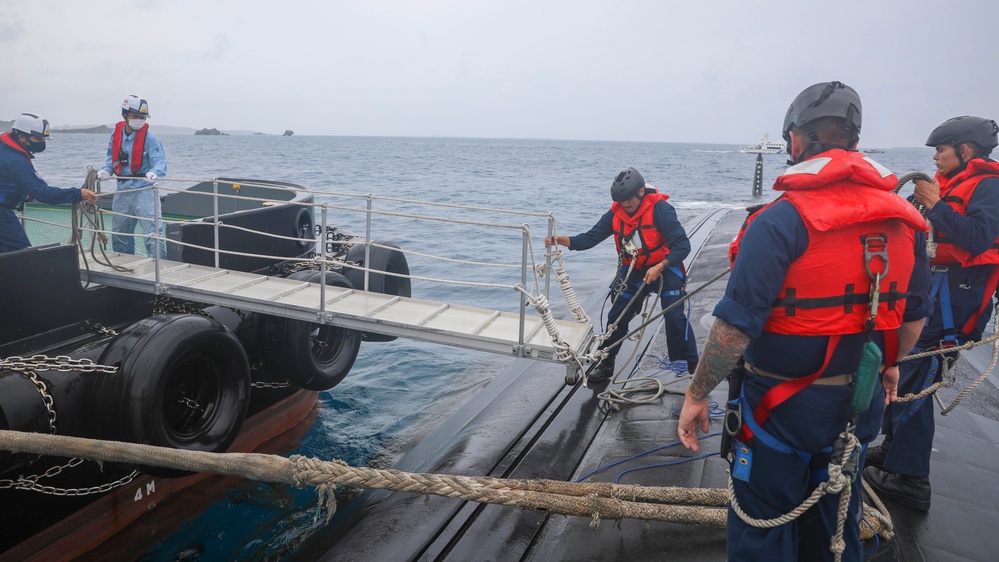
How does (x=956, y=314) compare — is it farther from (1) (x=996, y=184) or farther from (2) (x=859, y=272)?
(2) (x=859, y=272)

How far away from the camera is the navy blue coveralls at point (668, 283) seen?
661 cm

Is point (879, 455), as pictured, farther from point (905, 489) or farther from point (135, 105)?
point (135, 105)

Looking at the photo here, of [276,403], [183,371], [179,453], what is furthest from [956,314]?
[276,403]

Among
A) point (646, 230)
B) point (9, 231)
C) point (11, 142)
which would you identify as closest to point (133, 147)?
point (11, 142)

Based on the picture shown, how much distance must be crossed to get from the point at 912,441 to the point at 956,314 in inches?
35.6

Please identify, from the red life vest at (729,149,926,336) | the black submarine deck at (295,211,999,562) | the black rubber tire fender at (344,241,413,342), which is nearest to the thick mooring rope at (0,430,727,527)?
the black submarine deck at (295,211,999,562)

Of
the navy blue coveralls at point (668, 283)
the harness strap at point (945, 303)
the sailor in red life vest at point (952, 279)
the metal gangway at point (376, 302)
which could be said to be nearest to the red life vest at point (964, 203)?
the sailor in red life vest at point (952, 279)

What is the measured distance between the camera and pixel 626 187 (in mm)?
6477

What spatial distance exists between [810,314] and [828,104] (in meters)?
0.90

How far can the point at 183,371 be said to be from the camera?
5812 millimetres

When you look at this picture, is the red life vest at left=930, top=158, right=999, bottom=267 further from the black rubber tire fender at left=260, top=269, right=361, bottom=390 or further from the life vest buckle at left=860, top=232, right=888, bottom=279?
the black rubber tire fender at left=260, top=269, right=361, bottom=390

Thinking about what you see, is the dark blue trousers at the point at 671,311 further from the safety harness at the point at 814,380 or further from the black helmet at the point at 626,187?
the safety harness at the point at 814,380

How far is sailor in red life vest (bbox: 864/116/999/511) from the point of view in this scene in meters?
4.27

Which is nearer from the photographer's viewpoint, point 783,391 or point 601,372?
point 783,391
